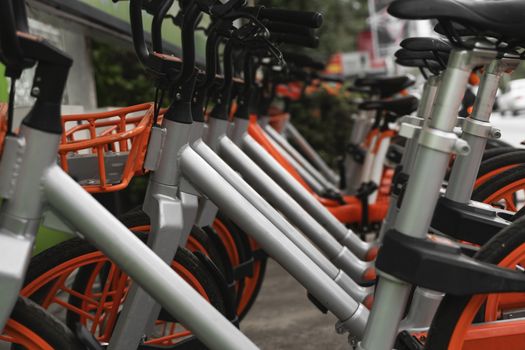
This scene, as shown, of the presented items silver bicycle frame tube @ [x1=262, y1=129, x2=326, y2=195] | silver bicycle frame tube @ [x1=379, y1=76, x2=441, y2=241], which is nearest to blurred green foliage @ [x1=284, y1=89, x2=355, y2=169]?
silver bicycle frame tube @ [x1=262, y1=129, x2=326, y2=195]

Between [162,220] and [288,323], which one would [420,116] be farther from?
[162,220]

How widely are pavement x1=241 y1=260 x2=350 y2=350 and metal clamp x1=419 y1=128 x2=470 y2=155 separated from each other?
57.2 inches

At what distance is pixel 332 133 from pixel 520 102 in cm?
894

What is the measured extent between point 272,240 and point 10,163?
72 cm

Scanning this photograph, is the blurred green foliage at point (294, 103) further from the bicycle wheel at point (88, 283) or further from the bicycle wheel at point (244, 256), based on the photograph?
the bicycle wheel at point (88, 283)

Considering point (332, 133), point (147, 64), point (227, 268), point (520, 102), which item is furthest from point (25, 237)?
point (520, 102)

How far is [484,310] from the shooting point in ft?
4.84

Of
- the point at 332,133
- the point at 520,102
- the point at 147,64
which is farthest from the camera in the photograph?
the point at 520,102

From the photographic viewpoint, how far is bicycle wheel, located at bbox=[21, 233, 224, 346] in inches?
55.9

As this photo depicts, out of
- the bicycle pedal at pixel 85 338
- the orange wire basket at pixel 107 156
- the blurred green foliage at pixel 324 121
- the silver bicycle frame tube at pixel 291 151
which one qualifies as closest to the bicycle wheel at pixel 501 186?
the orange wire basket at pixel 107 156

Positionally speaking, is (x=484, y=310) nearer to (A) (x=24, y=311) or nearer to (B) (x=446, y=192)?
(B) (x=446, y=192)

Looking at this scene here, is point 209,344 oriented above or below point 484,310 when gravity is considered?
below

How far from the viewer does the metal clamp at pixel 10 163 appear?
1.11 m

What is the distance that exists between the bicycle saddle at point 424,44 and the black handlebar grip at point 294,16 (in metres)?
0.52
